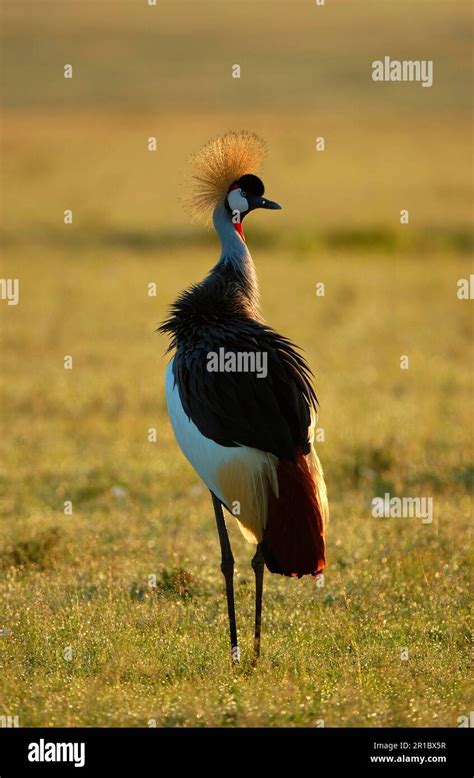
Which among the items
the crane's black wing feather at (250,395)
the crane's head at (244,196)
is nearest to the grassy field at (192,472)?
the crane's black wing feather at (250,395)

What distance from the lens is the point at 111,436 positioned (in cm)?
1140

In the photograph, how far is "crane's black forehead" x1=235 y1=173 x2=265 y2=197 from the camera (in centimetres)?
659

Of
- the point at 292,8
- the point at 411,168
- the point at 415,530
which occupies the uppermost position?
the point at 292,8

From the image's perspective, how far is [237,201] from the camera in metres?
6.59

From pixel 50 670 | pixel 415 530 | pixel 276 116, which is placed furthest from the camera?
pixel 276 116

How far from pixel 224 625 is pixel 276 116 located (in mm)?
55128

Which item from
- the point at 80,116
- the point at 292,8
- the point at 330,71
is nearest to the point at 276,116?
the point at 80,116

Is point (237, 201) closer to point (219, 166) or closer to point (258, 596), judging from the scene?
point (219, 166)

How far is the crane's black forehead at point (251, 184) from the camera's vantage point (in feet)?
21.6

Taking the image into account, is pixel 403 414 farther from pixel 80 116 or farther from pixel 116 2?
pixel 116 2

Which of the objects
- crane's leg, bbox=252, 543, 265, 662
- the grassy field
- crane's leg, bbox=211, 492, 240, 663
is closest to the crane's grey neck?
crane's leg, bbox=211, 492, 240, 663

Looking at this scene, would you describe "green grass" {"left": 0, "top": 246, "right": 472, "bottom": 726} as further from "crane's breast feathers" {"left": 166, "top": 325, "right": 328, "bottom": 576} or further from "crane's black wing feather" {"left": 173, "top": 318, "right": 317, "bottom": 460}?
"crane's black wing feather" {"left": 173, "top": 318, "right": 317, "bottom": 460}

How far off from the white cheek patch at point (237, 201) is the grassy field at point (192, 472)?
87.9 inches

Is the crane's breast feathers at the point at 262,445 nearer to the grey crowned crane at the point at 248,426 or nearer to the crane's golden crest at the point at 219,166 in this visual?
the grey crowned crane at the point at 248,426
